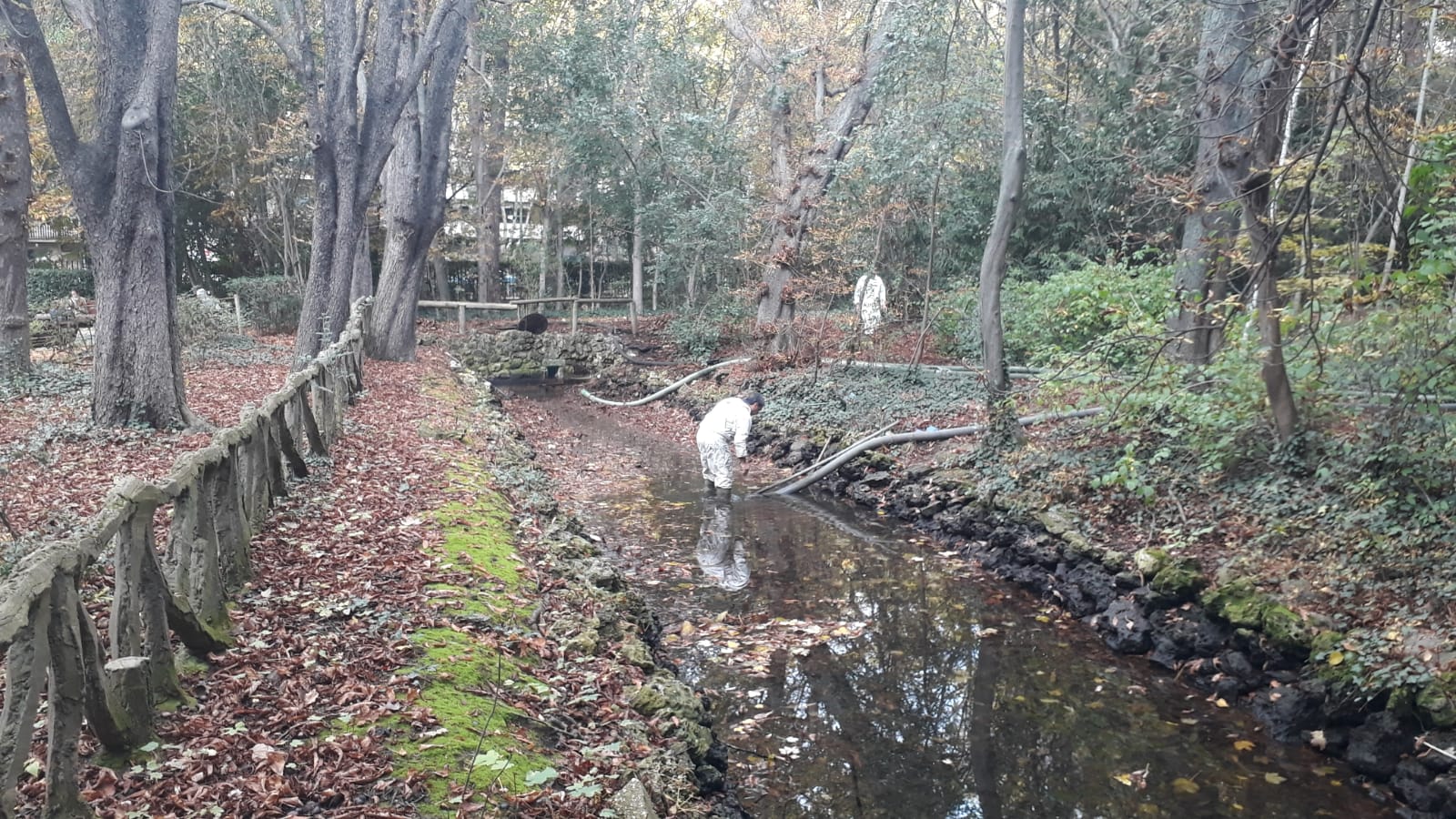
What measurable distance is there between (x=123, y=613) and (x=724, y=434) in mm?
8989

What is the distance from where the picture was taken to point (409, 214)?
718 inches

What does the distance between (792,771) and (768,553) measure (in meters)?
4.67

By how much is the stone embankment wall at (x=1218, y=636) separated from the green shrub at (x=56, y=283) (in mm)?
28856

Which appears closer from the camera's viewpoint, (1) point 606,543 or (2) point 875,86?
(1) point 606,543

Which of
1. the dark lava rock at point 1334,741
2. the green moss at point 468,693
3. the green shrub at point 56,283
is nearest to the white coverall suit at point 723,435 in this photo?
the green moss at point 468,693

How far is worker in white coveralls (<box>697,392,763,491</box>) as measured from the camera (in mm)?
12211

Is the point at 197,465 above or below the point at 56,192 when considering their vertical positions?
below

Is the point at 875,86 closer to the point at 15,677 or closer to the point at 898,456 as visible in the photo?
the point at 898,456

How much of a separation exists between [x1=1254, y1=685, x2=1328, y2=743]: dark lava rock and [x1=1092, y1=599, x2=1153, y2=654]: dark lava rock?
1318mm

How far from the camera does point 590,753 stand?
4.50 m

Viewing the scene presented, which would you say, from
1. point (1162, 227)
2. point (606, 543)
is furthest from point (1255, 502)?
point (1162, 227)

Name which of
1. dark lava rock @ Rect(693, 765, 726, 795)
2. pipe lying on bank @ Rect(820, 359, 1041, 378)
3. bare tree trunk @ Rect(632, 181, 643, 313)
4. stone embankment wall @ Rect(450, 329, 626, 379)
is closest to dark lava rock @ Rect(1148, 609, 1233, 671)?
dark lava rock @ Rect(693, 765, 726, 795)

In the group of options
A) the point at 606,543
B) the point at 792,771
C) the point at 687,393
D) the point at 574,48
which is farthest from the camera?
the point at 574,48

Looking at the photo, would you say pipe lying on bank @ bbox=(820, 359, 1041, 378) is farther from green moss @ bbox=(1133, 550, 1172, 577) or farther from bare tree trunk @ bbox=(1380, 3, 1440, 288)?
green moss @ bbox=(1133, 550, 1172, 577)
